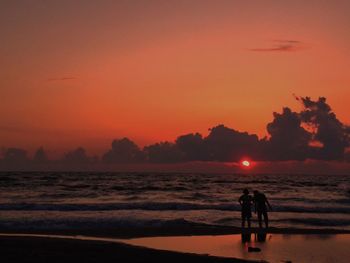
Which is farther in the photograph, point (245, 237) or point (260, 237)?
point (245, 237)

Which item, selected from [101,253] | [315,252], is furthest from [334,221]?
[101,253]

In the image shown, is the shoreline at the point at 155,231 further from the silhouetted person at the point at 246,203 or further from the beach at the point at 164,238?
the silhouetted person at the point at 246,203

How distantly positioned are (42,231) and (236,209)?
62.1 feet

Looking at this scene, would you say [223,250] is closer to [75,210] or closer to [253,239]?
[253,239]

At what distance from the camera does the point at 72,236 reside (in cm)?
2172

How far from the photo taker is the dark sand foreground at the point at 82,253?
1475 centimetres

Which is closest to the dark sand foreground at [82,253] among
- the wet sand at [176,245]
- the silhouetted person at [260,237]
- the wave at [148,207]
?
the wet sand at [176,245]

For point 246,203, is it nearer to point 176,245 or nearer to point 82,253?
point 176,245

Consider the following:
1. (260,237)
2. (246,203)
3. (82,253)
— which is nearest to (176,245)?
(260,237)

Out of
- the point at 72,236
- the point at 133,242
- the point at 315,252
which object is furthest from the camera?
the point at 72,236

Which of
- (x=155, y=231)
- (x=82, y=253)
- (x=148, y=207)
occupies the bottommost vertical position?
(x=148, y=207)

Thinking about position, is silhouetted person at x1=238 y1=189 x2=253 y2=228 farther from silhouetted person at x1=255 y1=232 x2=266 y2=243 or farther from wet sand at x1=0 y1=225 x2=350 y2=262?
silhouetted person at x1=255 y1=232 x2=266 y2=243

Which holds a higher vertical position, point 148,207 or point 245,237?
point 245,237

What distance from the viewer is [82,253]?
51.8 feet
